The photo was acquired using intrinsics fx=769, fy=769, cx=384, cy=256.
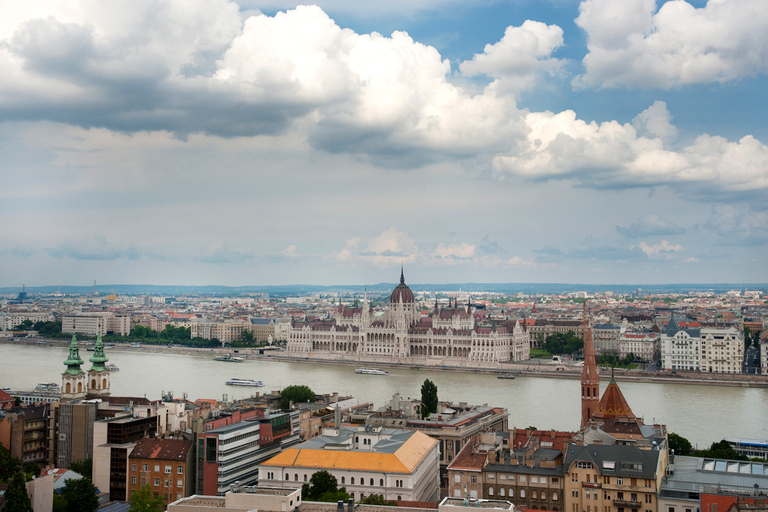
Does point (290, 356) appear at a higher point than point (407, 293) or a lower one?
lower

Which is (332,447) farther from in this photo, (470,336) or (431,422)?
(470,336)

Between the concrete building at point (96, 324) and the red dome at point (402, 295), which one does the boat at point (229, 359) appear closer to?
the red dome at point (402, 295)

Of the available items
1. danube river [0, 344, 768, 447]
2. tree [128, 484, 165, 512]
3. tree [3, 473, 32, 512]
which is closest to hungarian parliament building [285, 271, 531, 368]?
danube river [0, 344, 768, 447]

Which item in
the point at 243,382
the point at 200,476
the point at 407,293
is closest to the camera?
the point at 200,476

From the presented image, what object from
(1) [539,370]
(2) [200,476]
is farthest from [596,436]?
(1) [539,370]

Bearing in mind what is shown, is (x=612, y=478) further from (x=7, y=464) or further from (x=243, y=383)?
(x=243, y=383)

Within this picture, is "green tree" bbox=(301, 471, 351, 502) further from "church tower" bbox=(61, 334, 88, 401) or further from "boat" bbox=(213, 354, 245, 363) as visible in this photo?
"boat" bbox=(213, 354, 245, 363)

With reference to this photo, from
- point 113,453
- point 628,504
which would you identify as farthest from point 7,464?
point 628,504
